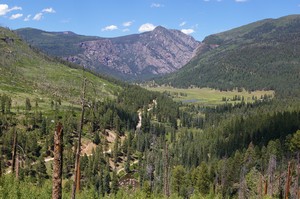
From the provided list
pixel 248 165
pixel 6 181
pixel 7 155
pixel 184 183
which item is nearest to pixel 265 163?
pixel 248 165

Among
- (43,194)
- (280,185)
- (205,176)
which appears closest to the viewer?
(43,194)

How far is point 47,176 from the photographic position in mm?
187125

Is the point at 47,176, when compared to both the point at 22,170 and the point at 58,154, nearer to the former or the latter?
the point at 22,170

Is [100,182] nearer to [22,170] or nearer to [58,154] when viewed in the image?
[22,170]

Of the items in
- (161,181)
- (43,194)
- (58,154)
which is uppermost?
(58,154)

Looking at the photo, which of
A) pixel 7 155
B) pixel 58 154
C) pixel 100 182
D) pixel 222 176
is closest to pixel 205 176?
pixel 222 176

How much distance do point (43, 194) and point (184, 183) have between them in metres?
109

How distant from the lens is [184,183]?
576 ft

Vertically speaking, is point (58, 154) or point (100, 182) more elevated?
point (58, 154)

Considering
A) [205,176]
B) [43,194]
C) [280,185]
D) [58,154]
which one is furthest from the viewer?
[205,176]

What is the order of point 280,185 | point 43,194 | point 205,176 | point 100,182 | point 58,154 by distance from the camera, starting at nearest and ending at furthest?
1. point 58,154
2. point 43,194
3. point 280,185
4. point 205,176
5. point 100,182

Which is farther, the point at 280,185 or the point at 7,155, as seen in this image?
the point at 7,155

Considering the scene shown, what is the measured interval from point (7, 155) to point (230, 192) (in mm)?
114603

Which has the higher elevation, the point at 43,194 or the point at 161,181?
the point at 43,194
